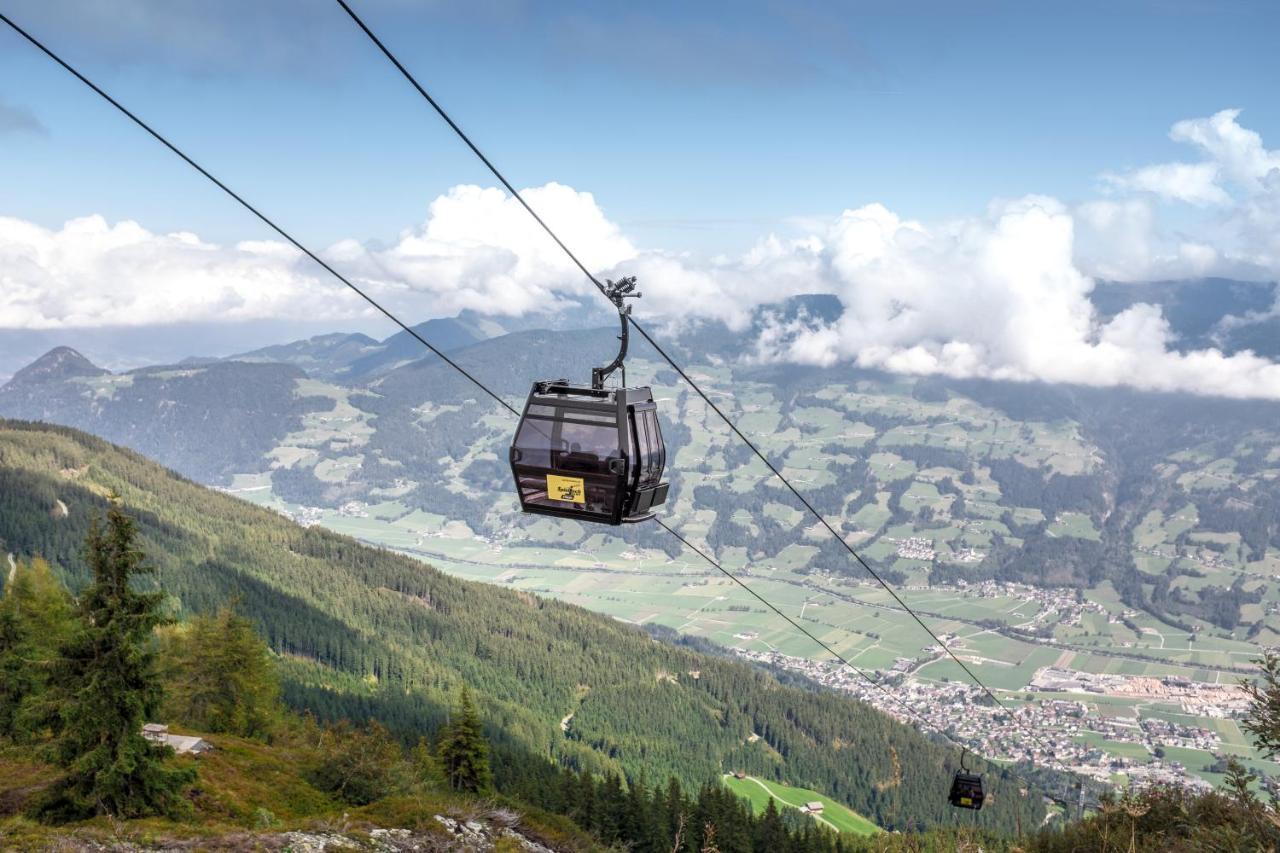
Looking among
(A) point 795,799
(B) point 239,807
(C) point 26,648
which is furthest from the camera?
(A) point 795,799

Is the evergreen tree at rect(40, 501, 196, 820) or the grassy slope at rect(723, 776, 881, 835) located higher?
the evergreen tree at rect(40, 501, 196, 820)

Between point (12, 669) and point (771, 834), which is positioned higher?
point (12, 669)

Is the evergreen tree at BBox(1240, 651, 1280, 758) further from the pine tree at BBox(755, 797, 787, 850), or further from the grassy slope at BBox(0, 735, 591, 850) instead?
the pine tree at BBox(755, 797, 787, 850)

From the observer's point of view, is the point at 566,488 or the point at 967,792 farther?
the point at 967,792

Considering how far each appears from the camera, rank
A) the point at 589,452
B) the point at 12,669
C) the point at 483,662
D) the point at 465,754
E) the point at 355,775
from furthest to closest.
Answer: the point at 483,662 < the point at 465,754 < the point at 12,669 < the point at 355,775 < the point at 589,452

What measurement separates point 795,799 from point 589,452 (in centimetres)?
10625

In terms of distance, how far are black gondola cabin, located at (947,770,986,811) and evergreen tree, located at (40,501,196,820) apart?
22.3m

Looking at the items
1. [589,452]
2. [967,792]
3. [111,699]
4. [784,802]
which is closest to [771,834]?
[967,792]

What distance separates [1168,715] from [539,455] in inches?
7349

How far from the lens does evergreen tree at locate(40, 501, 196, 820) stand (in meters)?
22.9

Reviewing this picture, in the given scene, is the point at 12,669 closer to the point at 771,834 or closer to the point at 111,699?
the point at 111,699

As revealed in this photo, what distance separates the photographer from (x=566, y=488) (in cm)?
1561

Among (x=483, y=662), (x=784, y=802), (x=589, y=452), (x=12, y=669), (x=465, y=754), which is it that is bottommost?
(x=784, y=802)

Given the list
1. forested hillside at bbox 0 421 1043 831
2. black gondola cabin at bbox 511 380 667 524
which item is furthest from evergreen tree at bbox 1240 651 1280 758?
forested hillside at bbox 0 421 1043 831
